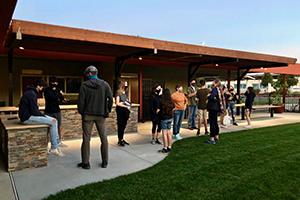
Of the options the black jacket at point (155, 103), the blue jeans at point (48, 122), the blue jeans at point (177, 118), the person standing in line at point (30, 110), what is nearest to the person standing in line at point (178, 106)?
the blue jeans at point (177, 118)

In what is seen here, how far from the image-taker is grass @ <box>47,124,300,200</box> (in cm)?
354

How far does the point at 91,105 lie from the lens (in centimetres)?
452

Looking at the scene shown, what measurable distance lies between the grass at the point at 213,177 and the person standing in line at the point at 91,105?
882 mm

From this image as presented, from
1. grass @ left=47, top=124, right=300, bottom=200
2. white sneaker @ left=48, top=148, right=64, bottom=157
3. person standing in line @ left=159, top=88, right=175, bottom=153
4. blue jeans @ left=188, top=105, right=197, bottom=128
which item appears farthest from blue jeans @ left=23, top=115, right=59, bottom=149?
blue jeans @ left=188, top=105, right=197, bottom=128

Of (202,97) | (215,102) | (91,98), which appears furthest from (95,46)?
(215,102)

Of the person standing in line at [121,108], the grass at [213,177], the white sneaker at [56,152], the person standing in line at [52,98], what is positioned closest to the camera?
the grass at [213,177]

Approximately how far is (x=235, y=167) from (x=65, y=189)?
9.60ft

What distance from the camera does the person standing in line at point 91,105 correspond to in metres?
4.51

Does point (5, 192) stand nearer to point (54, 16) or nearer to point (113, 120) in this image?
point (113, 120)

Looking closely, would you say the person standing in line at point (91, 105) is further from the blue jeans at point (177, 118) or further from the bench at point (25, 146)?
the blue jeans at point (177, 118)

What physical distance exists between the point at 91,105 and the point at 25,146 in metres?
1.42

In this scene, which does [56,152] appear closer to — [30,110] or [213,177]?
[30,110]

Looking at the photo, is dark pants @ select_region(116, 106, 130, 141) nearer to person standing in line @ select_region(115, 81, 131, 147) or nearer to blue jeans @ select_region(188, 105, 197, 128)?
person standing in line @ select_region(115, 81, 131, 147)

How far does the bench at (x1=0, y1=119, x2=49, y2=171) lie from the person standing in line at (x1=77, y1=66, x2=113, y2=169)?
0.80 m
